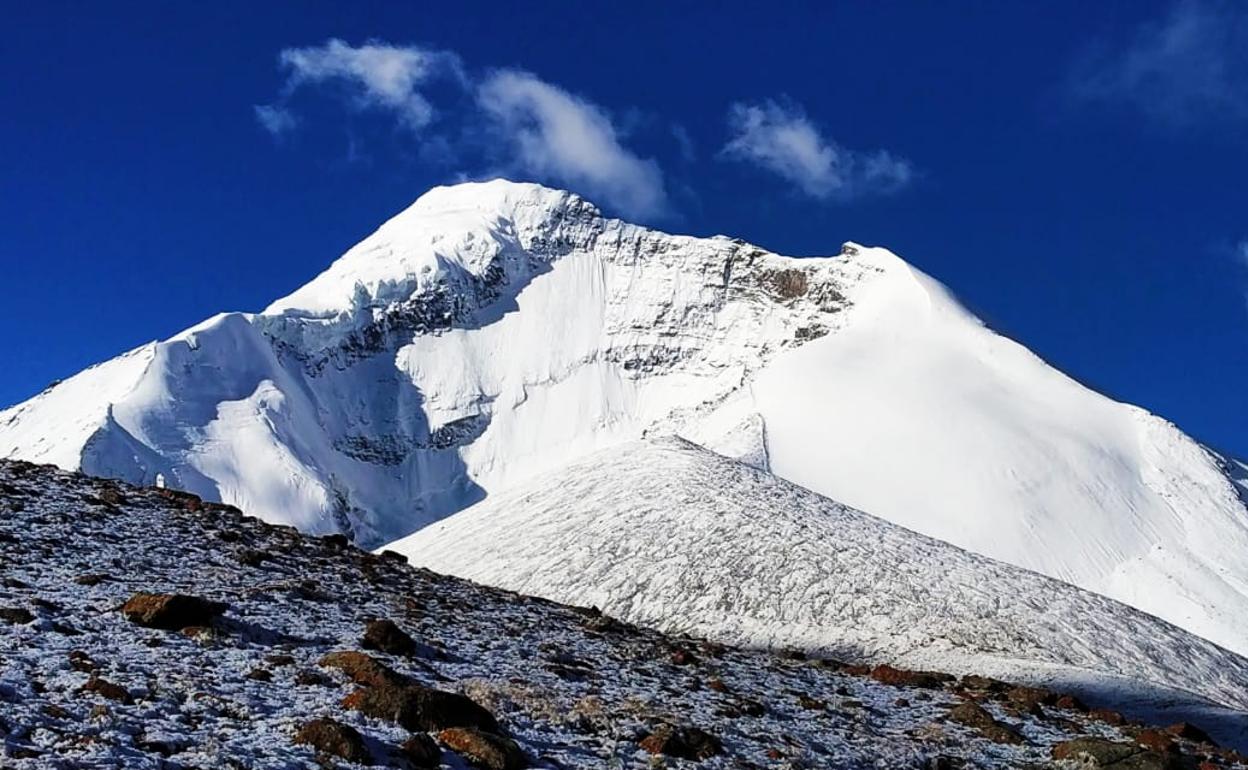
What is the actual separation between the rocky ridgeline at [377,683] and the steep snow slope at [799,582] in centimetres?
1036

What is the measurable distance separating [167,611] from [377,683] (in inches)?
149

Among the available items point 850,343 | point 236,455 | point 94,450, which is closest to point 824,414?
point 850,343

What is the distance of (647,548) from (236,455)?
476 ft

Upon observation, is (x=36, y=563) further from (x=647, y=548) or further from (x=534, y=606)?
(x=647, y=548)

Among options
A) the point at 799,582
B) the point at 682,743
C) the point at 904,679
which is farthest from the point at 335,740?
the point at 799,582

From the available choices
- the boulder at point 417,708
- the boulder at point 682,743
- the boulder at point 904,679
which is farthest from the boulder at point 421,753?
the boulder at point 904,679

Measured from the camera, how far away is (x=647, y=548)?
39.9 metres

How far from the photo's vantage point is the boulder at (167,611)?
15203 millimetres

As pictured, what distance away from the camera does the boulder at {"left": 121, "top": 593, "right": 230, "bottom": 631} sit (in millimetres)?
15203

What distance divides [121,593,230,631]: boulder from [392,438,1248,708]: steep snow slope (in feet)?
67.2

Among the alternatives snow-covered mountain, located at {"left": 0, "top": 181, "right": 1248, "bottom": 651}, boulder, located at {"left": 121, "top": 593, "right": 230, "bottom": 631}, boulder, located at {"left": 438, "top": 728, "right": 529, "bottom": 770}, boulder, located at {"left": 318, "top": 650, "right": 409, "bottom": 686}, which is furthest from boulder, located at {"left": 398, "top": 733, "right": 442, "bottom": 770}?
snow-covered mountain, located at {"left": 0, "top": 181, "right": 1248, "bottom": 651}

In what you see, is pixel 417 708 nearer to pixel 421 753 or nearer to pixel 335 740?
pixel 421 753

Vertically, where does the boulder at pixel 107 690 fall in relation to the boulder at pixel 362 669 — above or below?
below

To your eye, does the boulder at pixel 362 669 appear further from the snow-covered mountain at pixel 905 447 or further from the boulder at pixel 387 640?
the snow-covered mountain at pixel 905 447
